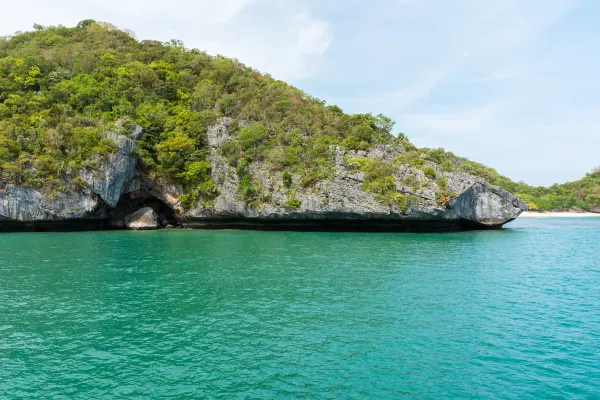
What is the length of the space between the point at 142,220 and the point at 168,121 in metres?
12.8

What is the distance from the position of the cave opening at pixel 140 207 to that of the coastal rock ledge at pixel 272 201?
272mm

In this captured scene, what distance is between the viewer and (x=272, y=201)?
41656 millimetres

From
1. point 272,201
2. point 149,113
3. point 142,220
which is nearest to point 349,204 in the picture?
point 272,201

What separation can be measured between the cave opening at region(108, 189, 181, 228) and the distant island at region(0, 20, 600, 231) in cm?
20

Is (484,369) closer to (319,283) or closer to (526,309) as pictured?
(526,309)

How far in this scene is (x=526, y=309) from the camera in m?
13.5

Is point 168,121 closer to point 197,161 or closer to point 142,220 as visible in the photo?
point 197,161

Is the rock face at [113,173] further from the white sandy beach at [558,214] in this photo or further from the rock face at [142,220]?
the white sandy beach at [558,214]

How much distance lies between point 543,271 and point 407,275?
8138 millimetres

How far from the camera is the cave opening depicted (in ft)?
154

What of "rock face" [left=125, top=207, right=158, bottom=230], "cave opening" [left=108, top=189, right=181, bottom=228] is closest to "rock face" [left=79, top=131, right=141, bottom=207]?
"rock face" [left=125, top=207, right=158, bottom=230]

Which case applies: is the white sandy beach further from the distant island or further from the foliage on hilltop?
the foliage on hilltop

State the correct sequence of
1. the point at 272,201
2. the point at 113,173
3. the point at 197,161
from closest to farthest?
the point at 113,173 < the point at 272,201 < the point at 197,161

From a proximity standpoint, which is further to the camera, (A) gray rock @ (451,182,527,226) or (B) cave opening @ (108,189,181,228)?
(B) cave opening @ (108,189,181,228)
